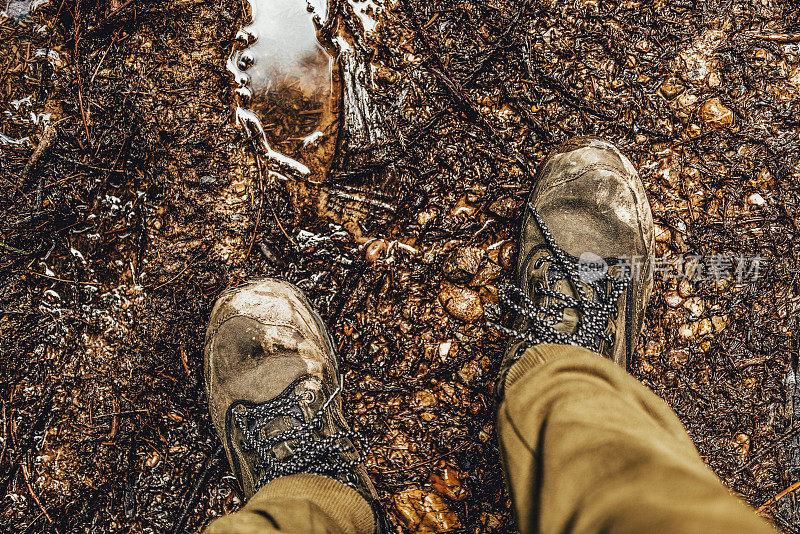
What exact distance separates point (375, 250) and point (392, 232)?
0.35 feet

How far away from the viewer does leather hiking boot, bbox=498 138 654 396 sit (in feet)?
5.64

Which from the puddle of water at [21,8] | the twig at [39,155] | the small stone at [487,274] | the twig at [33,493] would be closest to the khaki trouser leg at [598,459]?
the small stone at [487,274]

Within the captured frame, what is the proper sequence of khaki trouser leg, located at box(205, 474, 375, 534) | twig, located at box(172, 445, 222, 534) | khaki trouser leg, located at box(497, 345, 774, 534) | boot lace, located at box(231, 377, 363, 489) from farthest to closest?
twig, located at box(172, 445, 222, 534), boot lace, located at box(231, 377, 363, 489), khaki trouser leg, located at box(205, 474, 375, 534), khaki trouser leg, located at box(497, 345, 774, 534)

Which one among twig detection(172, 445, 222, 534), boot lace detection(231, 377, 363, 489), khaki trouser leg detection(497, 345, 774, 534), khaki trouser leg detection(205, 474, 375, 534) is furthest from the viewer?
twig detection(172, 445, 222, 534)

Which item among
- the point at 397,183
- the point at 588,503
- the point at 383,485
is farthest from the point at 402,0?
the point at 383,485

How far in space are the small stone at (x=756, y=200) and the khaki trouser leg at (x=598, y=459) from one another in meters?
1.08

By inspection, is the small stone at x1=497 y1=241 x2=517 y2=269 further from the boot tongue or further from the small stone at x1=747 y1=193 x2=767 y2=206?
the small stone at x1=747 y1=193 x2=767 y2=206

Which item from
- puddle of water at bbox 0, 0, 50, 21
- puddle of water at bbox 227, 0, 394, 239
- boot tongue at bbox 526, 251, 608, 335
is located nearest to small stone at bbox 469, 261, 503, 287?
boot tongue at bbox 526, 251, 608, 335

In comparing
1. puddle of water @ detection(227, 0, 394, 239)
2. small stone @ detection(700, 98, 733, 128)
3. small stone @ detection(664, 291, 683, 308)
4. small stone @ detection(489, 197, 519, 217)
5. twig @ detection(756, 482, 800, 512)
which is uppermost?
puddle of water @ detection(227, 0, 394, 239)

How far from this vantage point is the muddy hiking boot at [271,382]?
5.60 feet

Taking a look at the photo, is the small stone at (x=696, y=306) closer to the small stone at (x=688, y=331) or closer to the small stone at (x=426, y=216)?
the small stone at (x=688, y=331)

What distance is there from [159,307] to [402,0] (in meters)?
1.66

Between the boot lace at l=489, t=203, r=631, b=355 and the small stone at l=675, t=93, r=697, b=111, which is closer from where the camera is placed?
the boot lace at l=489, t=203, r=631, b=355

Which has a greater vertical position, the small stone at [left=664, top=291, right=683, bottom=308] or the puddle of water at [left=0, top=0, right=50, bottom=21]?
the puddle of water at [left=0, top=0, right=50, bottom=21]
